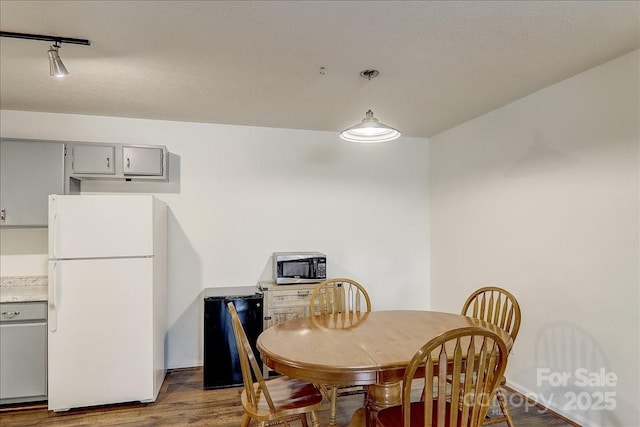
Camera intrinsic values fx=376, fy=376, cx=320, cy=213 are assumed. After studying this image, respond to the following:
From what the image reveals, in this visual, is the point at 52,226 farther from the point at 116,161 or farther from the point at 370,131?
the point at 370,131

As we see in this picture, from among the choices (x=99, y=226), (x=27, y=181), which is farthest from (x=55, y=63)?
(x=27, y=181)

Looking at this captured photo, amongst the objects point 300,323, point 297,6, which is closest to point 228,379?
point 300,323

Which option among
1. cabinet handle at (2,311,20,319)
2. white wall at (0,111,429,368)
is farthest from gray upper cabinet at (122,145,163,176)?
cabinet handle at (2,311,20,319)

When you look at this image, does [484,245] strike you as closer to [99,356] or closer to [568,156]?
[568,156]

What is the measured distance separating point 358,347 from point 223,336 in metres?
1.68

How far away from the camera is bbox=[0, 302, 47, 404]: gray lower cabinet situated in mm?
2836

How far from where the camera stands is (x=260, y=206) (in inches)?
154

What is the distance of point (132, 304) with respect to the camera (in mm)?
2904

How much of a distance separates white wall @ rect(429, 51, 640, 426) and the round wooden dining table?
0.80 metres

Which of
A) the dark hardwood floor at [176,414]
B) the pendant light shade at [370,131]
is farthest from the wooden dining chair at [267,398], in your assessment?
the pendant light shade at [370,131]

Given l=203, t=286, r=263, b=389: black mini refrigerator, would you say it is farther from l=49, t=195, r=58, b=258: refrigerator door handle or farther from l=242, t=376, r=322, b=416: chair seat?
l=49, t=195, r=58, b=258: refrigerator door handle

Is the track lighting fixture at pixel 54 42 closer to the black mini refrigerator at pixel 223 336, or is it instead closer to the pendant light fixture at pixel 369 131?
the pendant light fixture at pixel 369 131

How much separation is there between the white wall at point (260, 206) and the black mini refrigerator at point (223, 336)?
580mm

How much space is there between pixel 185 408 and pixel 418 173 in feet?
10.9
